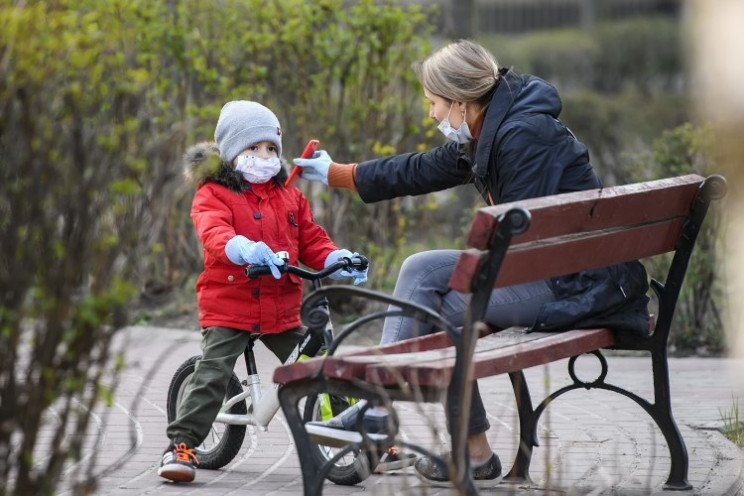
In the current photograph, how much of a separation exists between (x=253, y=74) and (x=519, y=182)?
433 centimetres

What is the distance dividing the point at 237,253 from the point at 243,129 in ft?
1.98

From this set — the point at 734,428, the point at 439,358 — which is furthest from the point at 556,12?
the point at 439,358

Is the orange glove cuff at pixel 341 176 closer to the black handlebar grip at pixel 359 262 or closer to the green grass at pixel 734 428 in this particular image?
the black handlebar grip at pixel 359 262

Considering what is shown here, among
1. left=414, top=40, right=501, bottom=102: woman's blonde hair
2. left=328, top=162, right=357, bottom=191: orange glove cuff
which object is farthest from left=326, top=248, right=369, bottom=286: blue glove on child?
left=414, top=40, right=501, bottom=102: woman's blonde hair

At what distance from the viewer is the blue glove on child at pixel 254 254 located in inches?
177

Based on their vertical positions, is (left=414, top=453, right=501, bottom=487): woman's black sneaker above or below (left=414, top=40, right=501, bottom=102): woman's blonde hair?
below

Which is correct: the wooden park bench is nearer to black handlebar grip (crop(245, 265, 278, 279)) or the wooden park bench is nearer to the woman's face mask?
black handlebar grip (crop(245, 265, 278, 279))

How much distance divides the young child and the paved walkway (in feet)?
0.80

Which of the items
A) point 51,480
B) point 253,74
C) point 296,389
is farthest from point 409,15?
point 51,480

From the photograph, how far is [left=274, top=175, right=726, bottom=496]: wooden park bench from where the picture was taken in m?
3.60

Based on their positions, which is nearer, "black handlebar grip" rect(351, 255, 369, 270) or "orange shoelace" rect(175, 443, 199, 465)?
"orange shoelace" rect(175, 443, 199, 465)

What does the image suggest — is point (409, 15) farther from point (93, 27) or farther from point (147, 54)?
point (93, 27)

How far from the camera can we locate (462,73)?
15.6 feet

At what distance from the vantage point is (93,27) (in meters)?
3.04
